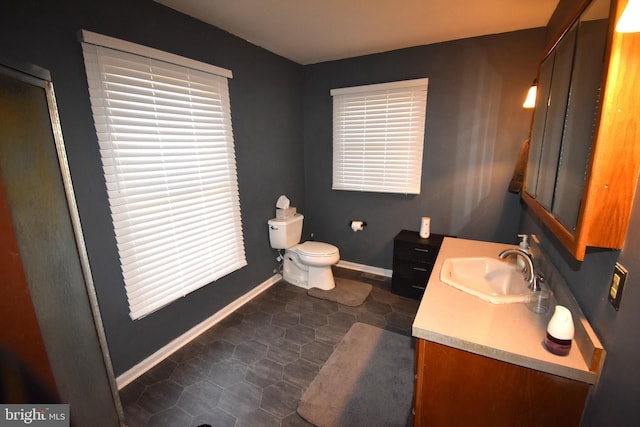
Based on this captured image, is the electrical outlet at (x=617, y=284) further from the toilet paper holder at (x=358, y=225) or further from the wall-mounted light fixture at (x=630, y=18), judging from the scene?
the toilet paper holder at (x=358, y=225)

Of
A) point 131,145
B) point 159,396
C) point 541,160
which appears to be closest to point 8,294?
point 131,145

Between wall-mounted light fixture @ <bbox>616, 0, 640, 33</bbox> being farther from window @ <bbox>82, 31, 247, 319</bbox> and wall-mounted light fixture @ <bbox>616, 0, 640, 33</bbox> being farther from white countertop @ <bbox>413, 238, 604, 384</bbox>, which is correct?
window @ <bbox>82, 31, 247, 319</bbox>

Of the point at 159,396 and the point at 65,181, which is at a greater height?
the point at 65,181

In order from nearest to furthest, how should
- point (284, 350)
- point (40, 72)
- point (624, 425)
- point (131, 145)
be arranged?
point (624, 425) < point (40, 72) < point (131, 145) < point (284, 350)

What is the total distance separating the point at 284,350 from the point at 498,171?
2.57 m

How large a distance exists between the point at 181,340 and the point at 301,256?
4.42 feet

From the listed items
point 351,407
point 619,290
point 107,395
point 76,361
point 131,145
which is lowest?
point 351,407

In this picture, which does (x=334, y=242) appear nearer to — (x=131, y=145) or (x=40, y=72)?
(x=131, y=145)

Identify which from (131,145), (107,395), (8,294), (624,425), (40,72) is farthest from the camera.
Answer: (131,145)

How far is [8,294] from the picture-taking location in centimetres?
83

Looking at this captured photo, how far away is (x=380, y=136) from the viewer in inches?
118

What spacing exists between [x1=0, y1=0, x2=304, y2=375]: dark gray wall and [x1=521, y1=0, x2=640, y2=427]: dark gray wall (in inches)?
94.9
